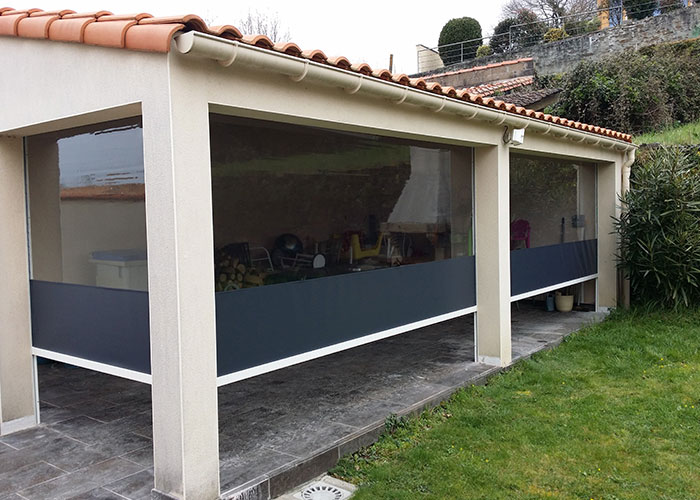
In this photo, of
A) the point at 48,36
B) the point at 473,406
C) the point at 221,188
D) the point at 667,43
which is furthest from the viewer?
the point at 667,43

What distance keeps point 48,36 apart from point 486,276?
189 inches

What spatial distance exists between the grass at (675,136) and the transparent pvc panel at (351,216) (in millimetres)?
7443

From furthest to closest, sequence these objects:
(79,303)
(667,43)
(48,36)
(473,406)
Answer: (667,43)
(473,406)
(79,303)
(48,36)

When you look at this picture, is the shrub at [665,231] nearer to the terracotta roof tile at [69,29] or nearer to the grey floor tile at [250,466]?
the grey floor tile at [250,466]

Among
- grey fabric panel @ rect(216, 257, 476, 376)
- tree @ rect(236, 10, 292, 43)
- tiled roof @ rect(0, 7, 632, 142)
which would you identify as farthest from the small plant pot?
tree @ rect(236, 10, 292, 43)

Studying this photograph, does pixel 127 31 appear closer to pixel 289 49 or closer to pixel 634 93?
pixel 289 49

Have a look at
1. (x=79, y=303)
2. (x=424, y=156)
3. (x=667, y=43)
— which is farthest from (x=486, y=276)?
(x=667, y=43)

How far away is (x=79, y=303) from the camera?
4.44 m

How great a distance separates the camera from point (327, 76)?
13.4ft

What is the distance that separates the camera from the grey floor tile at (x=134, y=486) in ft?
12.3

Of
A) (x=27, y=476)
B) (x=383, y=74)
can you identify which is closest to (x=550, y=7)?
(x=383, y=74)

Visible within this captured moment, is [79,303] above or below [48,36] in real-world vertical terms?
below

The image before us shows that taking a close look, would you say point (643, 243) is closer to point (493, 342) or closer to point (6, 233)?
point (493, 342)

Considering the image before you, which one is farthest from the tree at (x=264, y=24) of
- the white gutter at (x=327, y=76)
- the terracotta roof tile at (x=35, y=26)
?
the terracotta roof tile at (x=35, y=26)
